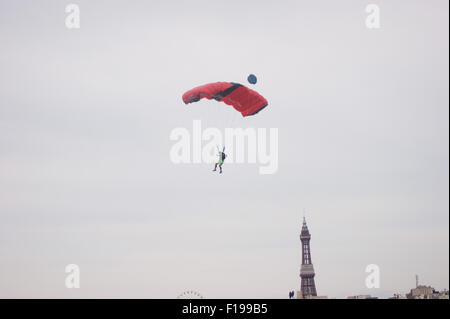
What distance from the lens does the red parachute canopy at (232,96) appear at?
7144 centimetres

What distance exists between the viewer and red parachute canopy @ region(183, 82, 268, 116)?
71.4 m

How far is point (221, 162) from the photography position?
2808 inches

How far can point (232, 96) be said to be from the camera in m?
74.4
